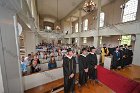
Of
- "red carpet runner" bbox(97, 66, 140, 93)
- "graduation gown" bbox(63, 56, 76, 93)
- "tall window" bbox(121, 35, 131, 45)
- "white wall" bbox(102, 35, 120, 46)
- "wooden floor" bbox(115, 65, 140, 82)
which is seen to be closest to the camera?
"graduation gown" bbox(63, 56, 76, 93)

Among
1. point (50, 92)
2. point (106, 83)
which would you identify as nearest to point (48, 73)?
point (50, 92)

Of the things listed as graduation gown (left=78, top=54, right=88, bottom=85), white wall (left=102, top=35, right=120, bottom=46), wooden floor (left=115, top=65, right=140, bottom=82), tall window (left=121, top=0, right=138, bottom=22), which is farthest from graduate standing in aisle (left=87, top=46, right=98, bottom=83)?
tall window (left=121, top=0, right=138, bottom=22)

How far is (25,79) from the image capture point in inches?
131

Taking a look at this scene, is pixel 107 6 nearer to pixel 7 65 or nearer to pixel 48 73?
pixel 48 73

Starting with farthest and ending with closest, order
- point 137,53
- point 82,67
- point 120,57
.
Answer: point 137,53 → point 120,57 → point 82,67

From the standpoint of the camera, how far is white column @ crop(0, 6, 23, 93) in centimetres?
227

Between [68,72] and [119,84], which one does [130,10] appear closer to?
[119,84]

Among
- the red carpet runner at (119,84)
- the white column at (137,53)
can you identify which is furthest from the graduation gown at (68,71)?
the white column at (137,53)

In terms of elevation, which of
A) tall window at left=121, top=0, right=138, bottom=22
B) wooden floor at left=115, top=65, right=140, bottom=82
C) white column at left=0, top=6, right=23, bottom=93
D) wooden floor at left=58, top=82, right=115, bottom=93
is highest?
tall window at left=121, top=0, right=138, bottom=22

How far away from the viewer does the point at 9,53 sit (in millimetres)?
2393

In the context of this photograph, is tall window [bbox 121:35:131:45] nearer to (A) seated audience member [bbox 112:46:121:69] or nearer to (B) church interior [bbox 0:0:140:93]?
(B) church interior [bbox 0:0:140:93]

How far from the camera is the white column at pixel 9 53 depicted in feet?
7.45

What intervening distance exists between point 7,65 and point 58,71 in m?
2.33

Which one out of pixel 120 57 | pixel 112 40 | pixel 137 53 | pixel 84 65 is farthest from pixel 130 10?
pixel 84 65
